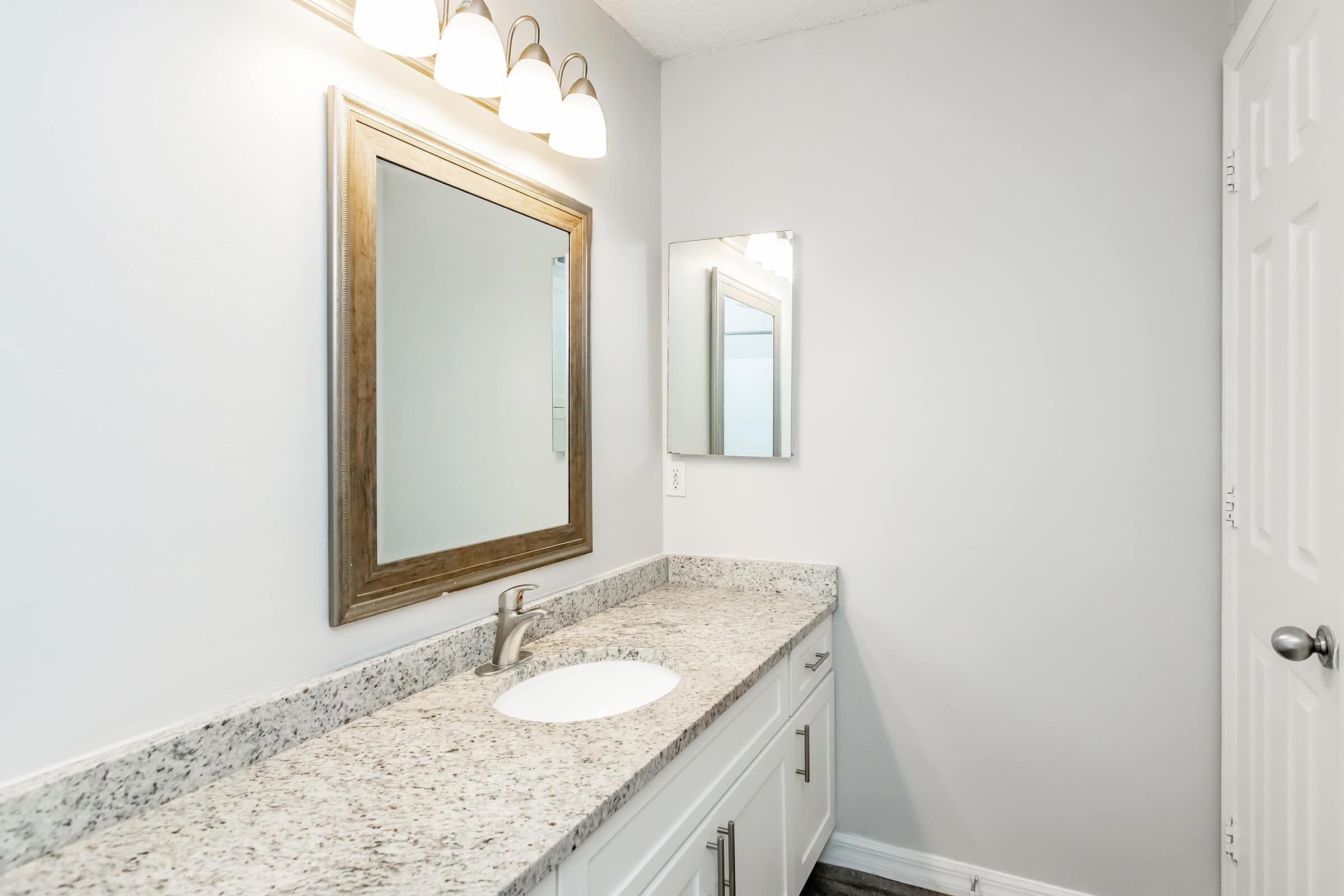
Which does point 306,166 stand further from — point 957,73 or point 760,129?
point 957,73

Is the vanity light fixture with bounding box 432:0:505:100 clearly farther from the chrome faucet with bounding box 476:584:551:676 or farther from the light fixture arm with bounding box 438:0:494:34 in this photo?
the chrome faucet with bounding box 476:584:551:676

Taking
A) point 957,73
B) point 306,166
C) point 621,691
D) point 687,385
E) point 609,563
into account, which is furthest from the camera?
point 687,385

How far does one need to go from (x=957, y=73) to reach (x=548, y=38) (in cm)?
106

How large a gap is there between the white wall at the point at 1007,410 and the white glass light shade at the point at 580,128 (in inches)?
25.3

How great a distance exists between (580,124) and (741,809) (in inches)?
→ 58.5

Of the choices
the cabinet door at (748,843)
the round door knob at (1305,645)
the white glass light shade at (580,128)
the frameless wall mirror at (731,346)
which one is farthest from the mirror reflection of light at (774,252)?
the round door knob at (1305,645)

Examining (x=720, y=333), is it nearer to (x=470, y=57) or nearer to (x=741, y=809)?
(x=470, y=57)

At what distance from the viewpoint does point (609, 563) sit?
6.68 feet

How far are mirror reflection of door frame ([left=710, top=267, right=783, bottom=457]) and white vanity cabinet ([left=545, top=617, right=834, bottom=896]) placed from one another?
23.9 inches

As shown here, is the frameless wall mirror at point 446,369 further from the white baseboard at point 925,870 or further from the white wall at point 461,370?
the white baseboard at point 925,870

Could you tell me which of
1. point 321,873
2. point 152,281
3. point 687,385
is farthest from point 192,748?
point 687,385

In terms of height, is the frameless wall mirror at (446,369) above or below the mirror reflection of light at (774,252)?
below

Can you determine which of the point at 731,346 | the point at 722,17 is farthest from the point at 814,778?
the point at 722,17

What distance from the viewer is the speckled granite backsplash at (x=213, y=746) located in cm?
84
